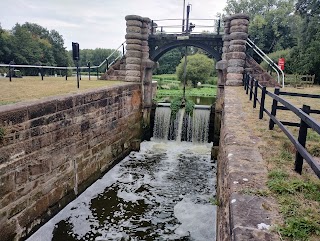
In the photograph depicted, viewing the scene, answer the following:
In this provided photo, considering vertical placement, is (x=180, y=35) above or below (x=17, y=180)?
above

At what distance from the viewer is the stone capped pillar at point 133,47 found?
45.9 ft

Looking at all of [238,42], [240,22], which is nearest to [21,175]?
[238,42]

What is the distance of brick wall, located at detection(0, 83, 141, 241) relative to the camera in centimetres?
562

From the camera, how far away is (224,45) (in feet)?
44.6

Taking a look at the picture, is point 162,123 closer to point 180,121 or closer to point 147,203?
point 180,121

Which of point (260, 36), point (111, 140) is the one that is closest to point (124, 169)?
point (111, 140)

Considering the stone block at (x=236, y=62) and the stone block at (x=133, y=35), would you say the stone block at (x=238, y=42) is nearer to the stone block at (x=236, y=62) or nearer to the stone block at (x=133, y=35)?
the stone block at (x=236, y=62)

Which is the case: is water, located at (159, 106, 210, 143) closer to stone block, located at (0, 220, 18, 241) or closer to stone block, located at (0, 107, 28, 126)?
stone block, located at (0, 107, 28, 126)

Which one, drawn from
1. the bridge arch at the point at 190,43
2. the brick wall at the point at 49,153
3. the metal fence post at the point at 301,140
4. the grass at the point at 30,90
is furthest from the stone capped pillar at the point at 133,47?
the metal fence post at the point at 301,140

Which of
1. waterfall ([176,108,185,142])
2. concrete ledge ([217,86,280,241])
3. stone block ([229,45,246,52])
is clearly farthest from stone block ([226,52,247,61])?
concrete ledge ([217,86,280,241])

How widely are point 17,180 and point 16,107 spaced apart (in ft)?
A: 4.75

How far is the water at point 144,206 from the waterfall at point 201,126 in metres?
2.42

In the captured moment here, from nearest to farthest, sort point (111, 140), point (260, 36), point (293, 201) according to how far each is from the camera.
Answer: point (293, 201), point (111, 140), point (260, 36)

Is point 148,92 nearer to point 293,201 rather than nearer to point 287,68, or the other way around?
point 287,68
